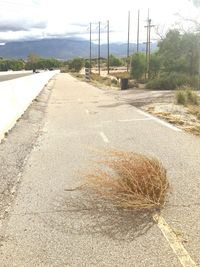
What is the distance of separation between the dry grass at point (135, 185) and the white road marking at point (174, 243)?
1.18 ft

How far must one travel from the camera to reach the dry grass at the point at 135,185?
5.49 meters

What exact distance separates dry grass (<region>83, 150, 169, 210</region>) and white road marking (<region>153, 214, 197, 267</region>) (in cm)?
36

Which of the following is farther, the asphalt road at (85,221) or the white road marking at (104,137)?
the white road marking at (104,137)

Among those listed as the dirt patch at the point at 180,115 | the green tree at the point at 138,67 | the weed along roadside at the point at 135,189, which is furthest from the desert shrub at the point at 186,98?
the green tree at the point at 138,67

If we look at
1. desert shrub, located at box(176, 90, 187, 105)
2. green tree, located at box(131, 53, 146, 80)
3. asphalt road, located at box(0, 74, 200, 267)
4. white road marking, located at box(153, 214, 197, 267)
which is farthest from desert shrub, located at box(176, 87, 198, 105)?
green tree, located at box(131, 53, 146, 80)

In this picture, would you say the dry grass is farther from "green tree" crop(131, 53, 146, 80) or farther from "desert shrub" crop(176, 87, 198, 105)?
"green tree" crop(131, 53, 146, 80)

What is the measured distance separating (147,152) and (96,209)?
Result: 3543 mm

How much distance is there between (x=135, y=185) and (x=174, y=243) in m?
1.27

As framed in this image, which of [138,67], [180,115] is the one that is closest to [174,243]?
[180,115]

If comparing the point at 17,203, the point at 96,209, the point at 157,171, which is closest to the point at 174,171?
the point at 157,171

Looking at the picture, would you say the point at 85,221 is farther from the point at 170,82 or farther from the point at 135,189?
the point at 170,82

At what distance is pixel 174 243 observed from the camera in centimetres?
443

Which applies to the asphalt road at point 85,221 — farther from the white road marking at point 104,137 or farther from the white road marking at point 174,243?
the white road marking at point 104,137

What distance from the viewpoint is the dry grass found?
5.49 m
